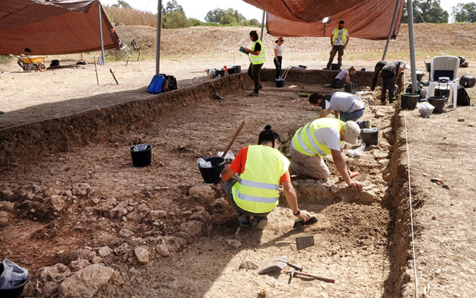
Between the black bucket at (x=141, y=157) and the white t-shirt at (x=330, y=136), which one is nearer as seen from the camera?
the white t-shirt at (x=330, y=136)

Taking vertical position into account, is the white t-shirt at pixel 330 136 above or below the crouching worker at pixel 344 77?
below

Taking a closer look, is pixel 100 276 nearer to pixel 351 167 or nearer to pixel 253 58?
pixel 351 167

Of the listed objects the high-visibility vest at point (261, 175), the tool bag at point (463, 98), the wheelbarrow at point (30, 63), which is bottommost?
the high-visibility vest at point (261, 175)

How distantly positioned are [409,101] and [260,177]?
4.79 meters

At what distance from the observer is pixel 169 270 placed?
313cm

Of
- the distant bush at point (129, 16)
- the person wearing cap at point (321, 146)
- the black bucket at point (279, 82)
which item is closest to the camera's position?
the person wearing cap at point (321, 146)

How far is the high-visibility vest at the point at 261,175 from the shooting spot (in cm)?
327

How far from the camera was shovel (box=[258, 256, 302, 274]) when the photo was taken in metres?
3.04

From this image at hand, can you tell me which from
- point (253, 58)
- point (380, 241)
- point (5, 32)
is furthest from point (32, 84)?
point (380, 241)

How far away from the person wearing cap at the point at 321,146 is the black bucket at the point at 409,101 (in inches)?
120

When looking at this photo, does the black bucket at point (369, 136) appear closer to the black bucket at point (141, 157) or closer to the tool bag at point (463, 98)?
the tool bag at point (463, 98)

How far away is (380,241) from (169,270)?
205 cm

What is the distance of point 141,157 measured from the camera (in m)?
5.22

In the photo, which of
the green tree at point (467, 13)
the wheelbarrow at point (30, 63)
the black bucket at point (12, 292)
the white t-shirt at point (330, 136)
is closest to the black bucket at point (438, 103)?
the white t-shirt at point (330, 136)
